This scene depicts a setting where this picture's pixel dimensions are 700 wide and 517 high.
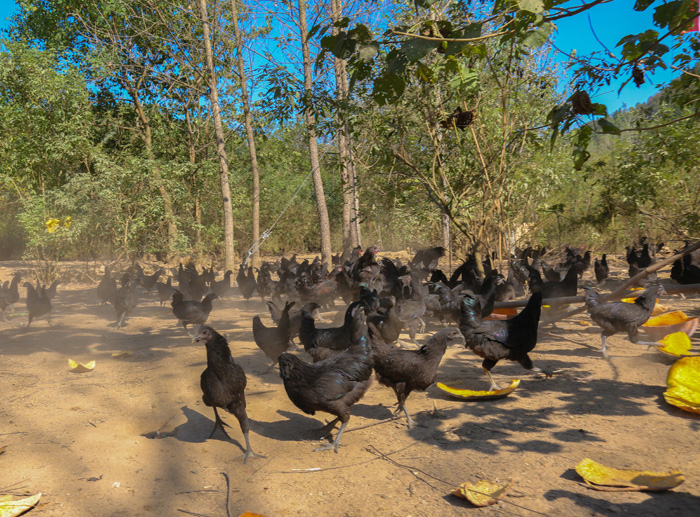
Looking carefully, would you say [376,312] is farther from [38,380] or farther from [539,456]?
[38,380]

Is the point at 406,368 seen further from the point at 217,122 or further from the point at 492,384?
the point at 217,122

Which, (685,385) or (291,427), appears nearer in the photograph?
(685,385)

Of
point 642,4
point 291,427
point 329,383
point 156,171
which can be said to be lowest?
point 291,427

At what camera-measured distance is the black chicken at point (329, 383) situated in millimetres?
4629

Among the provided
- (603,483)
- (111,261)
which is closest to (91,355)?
(603,483)

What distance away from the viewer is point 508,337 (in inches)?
229

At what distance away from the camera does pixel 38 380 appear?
6.33 metres

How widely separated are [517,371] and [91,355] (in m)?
6.59

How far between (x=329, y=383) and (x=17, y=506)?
8.40 feet

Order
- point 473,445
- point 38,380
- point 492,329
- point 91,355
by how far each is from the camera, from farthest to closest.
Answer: point 91,355 → point 38,380 → point 492,329 → point 473,445

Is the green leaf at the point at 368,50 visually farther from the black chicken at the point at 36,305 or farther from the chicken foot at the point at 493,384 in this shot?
the black chicken at the point at 36,305

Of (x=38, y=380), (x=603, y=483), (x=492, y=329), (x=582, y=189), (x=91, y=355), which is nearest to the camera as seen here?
(x=603, y=483)

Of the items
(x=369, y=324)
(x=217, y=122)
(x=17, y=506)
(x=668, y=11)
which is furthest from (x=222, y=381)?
(x=217, y=122)

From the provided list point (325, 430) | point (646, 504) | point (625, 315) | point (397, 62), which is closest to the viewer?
point (397, 62)
